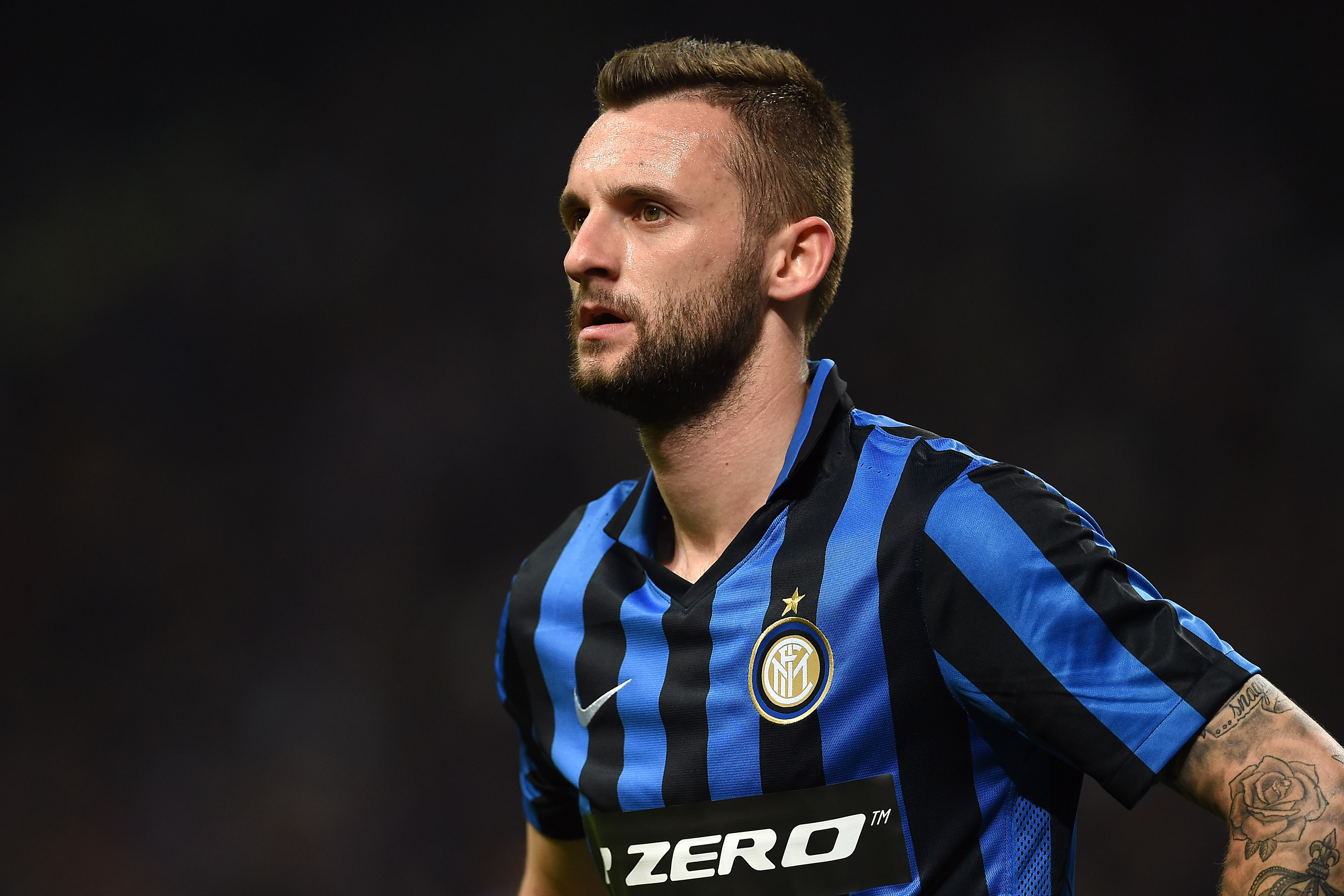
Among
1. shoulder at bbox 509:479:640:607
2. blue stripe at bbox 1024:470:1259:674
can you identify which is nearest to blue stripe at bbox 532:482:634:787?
shoulder at bbox 509:479:640:607

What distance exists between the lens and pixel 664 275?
1.46 meters

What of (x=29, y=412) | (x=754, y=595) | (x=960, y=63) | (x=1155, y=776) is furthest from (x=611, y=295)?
(x=29, y=412)

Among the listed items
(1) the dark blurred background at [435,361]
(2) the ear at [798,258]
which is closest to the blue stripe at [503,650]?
(2) the ear at [798,258]

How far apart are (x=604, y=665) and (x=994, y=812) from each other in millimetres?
573

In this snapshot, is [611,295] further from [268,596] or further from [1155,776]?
[268,596]

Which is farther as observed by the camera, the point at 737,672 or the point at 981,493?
the point at 737,672

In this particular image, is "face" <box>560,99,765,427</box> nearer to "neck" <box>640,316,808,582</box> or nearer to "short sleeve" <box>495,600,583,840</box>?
"neck" <box>640,316,808,582</box>

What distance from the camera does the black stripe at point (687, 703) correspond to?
4.59 ft

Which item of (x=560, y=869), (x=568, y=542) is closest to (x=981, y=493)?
(x=568, y=542)

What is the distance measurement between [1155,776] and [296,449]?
3.28 m

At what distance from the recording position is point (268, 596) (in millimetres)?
3744

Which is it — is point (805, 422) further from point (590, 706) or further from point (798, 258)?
point (590, 706)

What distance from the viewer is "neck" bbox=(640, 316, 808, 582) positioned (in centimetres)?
152

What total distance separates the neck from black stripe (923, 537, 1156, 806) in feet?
1.05
